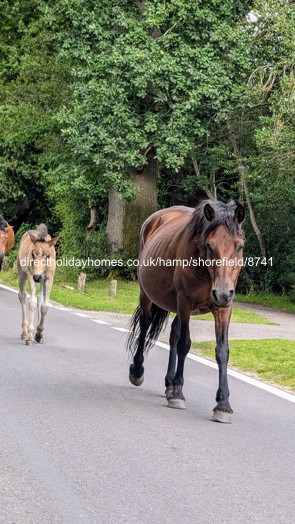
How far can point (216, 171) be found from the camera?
3403 cm

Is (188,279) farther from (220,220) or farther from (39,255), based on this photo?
(39,255)

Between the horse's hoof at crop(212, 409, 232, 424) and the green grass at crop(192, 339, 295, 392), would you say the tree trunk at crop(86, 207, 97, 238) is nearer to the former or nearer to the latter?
the green grass at crop(192, 339, 295, 392)

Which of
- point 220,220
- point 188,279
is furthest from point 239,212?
point 188,279

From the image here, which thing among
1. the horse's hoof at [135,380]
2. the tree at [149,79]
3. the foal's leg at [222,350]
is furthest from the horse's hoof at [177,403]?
the tree at [149,79]

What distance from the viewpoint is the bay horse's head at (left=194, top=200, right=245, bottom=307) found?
899 cm

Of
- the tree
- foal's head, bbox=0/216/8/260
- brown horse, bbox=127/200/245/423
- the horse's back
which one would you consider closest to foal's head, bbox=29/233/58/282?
the horse's back

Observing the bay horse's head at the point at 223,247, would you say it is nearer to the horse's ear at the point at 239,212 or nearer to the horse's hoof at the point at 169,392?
the horse's ear at the point at 239,212

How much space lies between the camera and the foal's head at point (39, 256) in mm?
15211

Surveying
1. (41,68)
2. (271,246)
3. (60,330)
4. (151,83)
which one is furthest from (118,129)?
(60,330)

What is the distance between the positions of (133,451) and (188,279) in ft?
8.55

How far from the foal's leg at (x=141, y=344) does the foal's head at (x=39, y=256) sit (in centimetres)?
388

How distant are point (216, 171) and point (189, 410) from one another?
24.7 meters

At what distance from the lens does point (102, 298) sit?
2725 cm

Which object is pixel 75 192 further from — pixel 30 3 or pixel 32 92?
pixel 30 3
